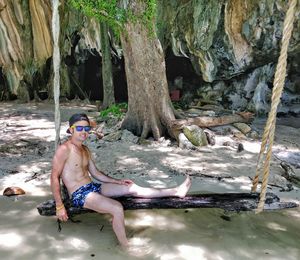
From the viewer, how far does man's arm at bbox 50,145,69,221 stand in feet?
10.4

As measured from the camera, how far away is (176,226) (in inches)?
140

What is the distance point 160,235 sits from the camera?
340cm

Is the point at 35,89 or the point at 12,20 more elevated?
the point at 12,20

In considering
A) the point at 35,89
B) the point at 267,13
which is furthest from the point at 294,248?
the point at 35,89

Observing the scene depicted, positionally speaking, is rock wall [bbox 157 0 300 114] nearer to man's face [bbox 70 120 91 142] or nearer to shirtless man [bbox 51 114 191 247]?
shirtless man [bbox 51 114 191 247]

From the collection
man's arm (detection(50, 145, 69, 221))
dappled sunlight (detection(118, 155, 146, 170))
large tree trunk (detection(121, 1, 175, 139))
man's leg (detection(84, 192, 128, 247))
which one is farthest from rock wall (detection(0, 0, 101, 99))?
man's leg (detection(84, 192, 128, 247))

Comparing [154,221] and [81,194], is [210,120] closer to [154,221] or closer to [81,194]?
[154,221]

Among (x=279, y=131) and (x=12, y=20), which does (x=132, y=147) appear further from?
(x=12, y=20)

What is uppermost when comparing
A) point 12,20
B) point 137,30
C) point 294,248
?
point 12,20

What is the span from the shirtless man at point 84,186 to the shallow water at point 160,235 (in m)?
0.25

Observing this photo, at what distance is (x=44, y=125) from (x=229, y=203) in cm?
575

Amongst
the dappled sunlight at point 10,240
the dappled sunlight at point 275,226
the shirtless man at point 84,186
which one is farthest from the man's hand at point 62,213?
the dappled sunlight at point 275,226

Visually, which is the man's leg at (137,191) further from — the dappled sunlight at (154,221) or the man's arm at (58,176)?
the man's arm at (58,176)

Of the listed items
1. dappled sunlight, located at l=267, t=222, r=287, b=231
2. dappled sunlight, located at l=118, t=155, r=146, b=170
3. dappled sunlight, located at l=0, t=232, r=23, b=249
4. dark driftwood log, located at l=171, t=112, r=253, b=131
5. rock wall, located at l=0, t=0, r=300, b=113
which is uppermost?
rock wall, located at l=0, t=0, r=300, b=113
